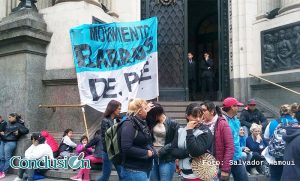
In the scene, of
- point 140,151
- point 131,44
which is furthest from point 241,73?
point 140,151

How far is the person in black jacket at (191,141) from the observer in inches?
157

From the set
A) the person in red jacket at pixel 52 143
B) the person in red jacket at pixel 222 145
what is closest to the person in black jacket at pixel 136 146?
the person in red jacket at pixel 222 145

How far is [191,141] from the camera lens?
3969 mm

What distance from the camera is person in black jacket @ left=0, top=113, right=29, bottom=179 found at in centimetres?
864

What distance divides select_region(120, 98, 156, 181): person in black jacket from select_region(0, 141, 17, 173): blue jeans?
17.6 feet

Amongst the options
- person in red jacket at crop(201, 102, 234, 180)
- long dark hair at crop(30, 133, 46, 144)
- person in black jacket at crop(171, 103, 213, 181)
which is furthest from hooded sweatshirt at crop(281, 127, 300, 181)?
long dark hair at crop(30, 133, 46, 144)

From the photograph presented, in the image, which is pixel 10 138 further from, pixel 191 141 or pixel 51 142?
pixel 191 141

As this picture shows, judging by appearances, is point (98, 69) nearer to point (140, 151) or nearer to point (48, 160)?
point (48, 160)

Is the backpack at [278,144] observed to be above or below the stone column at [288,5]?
below

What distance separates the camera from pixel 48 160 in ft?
25.6

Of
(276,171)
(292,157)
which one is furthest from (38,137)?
(292,157)

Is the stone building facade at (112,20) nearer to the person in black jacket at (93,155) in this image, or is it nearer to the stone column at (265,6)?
the stone column at (265,6)

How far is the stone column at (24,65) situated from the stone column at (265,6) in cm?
725

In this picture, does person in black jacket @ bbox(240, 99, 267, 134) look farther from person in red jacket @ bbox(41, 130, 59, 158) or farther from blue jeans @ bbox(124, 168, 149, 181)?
blue jeans @ bbox(124, 168, 149, 181)
